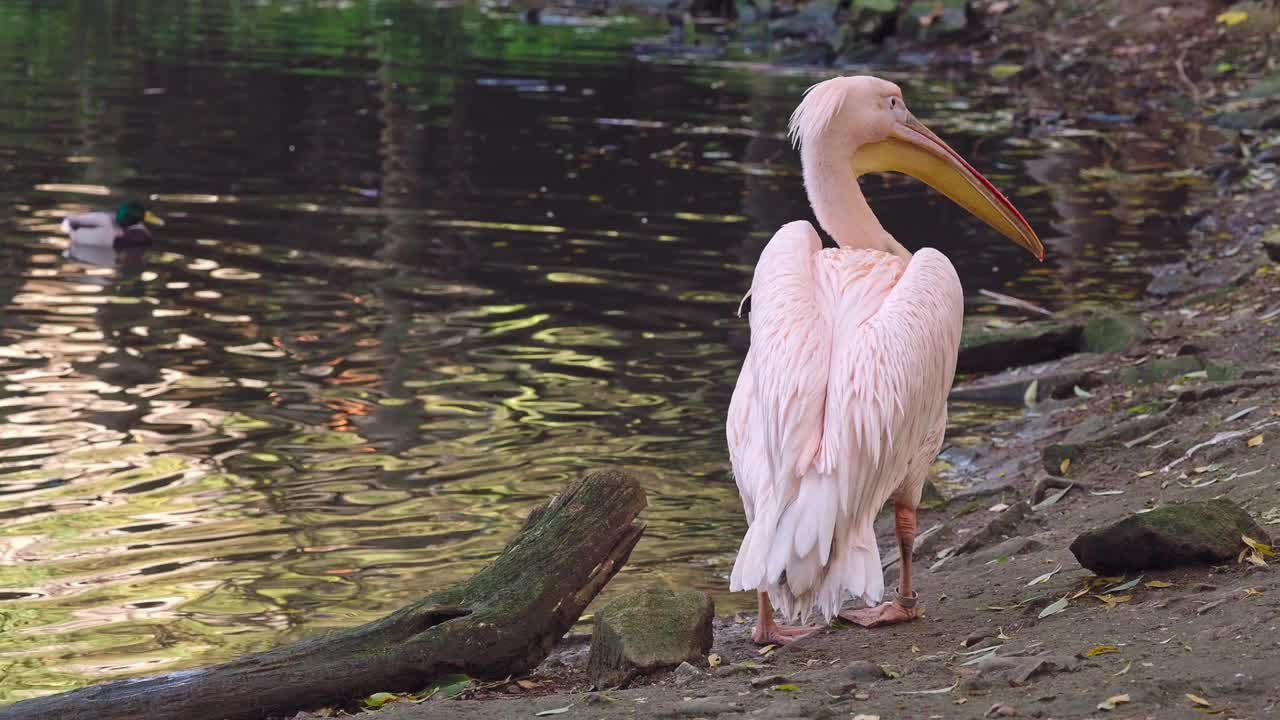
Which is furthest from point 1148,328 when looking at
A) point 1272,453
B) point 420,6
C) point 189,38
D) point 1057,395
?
point 420,6

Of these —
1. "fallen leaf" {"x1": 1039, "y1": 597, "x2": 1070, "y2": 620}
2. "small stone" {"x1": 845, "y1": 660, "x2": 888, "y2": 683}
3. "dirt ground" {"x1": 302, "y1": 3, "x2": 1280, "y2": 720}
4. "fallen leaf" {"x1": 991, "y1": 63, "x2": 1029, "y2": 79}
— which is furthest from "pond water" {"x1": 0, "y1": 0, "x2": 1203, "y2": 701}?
"fallen leaf" {"x1": 991, "y1": 63, "x2": 1029, "y2": 79}

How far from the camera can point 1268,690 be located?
357cm

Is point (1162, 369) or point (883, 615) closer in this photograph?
point (883, 615)

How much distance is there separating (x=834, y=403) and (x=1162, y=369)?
4.11 metres

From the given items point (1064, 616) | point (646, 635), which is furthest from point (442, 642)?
point (1064, 616)

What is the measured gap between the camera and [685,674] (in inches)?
180

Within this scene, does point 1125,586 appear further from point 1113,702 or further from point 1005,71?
point 1005,71

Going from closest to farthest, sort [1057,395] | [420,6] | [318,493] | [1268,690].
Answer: [1268,690], [318,493], [1057,395], [420,6]

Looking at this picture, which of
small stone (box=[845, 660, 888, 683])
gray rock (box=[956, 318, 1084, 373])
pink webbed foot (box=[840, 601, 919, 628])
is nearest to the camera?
small stone (box=[845, 660, 888, 683])

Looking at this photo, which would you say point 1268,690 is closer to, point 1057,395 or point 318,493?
point 318,493

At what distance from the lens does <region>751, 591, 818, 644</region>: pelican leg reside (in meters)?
4.95

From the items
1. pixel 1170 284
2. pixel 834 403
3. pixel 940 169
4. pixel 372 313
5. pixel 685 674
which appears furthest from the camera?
pixel 1170 284

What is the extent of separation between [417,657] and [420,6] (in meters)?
37.6

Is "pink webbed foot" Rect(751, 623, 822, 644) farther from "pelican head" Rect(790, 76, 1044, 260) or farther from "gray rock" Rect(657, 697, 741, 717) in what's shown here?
"pelican head" Rect(790, 76, 1044, 260)
